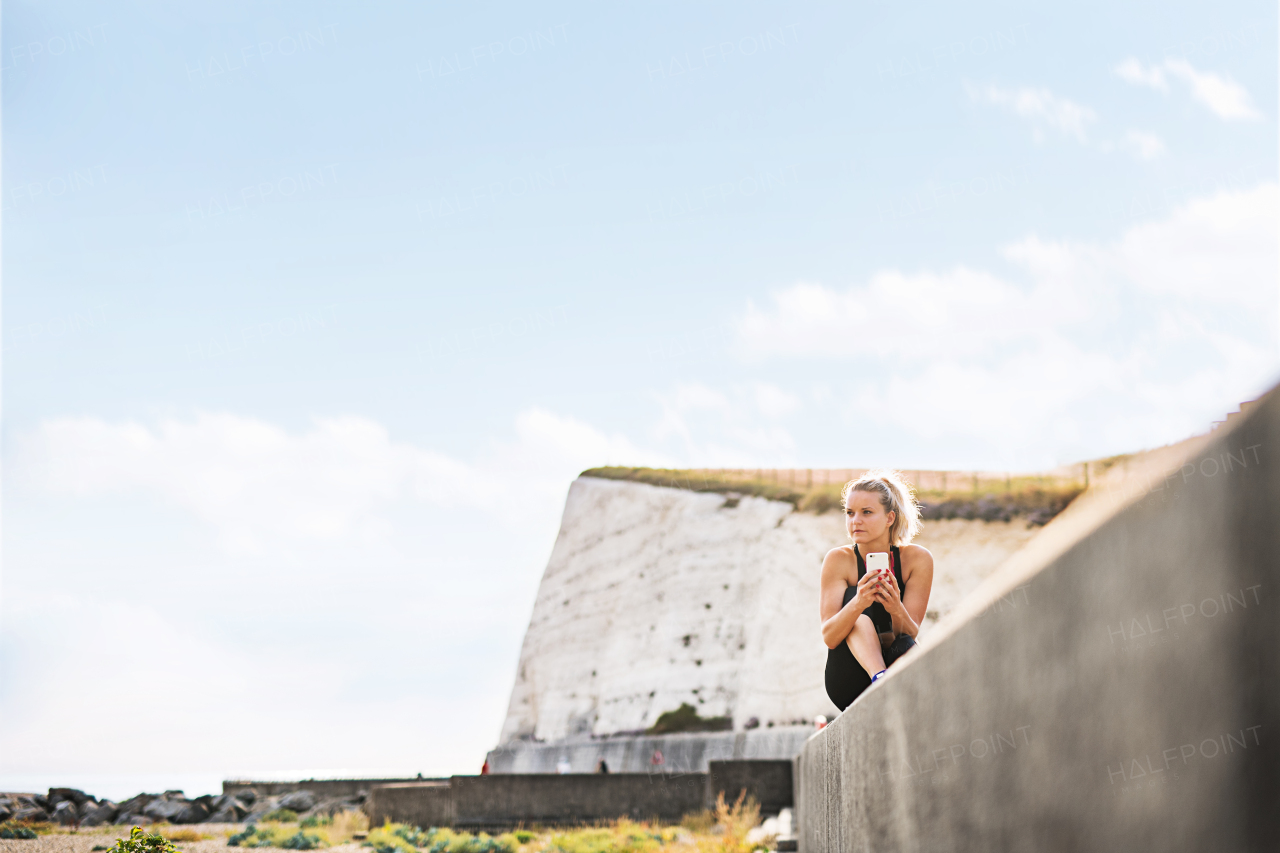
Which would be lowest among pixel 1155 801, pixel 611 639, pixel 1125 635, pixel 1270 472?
pixel 1155 801

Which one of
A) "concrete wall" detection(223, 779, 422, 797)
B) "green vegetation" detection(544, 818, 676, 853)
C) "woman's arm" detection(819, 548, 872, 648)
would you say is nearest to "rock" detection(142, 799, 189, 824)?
"concrete wall" detection(223, 779, 422, 797)

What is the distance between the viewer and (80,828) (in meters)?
14.6

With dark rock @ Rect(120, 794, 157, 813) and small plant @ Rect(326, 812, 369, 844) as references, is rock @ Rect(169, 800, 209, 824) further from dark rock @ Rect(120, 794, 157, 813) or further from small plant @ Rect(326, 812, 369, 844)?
small plant @ Rect(326, 812, 369, 844)

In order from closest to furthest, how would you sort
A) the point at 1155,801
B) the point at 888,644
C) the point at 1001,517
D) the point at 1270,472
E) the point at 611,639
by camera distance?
the point at 1270,472, the point at 1155,801, the point at 888,644, the point at 1001,517, the point at 611,639

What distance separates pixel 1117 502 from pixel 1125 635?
0.48 feet

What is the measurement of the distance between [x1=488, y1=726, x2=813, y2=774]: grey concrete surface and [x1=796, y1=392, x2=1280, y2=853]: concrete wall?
2201cm

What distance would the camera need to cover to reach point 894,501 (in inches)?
191

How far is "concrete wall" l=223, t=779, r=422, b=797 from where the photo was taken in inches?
835

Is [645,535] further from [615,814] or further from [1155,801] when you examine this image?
[1155,801]

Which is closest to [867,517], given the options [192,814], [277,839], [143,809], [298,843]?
[298,843]

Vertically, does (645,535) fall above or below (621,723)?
above

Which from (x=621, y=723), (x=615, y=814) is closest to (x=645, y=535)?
(x=621, y=723)

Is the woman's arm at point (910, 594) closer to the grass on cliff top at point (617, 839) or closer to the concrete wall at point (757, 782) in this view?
the grass on cliff top at point (617, 839)

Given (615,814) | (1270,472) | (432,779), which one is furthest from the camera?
(432,779)
